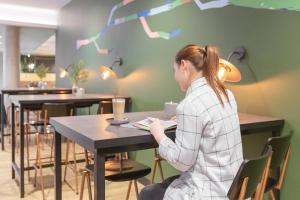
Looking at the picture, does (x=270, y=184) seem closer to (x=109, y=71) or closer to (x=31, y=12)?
(x=109, y=71)

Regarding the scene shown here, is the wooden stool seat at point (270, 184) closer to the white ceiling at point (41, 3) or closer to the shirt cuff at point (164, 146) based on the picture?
the shirt cuff at point (164, 146)

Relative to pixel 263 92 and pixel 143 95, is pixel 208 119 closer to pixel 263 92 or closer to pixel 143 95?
pixel 263 92

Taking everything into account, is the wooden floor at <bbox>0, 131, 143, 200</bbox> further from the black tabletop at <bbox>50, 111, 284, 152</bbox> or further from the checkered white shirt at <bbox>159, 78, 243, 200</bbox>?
the checkered white shirt at <bbox>159, 78, 243, 200</bbox>

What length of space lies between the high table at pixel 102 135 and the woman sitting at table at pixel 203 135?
5.9 inches

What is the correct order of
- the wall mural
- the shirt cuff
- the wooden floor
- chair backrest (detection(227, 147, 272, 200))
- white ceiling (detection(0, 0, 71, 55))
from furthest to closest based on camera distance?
white ceiling (detection(0, 0, 71, 55)), the wooden floor, the wall mural, the shirt cuff, chair backrest (detection(227, 147, 272, 200))

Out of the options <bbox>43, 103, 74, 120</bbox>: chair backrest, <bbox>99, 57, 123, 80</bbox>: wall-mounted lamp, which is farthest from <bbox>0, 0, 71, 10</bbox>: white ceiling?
<bbox>43, 103, 74, 120</bbox>: chair backrest

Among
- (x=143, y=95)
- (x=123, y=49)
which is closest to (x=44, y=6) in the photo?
(x=123, y=49)

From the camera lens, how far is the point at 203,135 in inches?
50.3

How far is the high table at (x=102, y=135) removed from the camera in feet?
4.57

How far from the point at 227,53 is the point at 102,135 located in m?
1.44

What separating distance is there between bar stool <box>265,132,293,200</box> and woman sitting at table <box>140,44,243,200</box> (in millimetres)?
390

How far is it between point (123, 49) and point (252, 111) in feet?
7.32

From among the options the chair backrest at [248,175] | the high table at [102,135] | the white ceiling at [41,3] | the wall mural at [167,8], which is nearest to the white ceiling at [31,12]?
the white ceiling at [41,3]

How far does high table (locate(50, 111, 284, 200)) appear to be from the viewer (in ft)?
4.57
